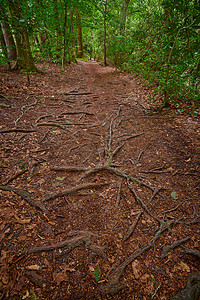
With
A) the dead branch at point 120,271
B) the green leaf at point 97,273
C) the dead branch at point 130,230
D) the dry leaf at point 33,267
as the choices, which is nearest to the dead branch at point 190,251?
the dead branch at point 120,271

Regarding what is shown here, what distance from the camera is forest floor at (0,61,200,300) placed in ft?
5.34

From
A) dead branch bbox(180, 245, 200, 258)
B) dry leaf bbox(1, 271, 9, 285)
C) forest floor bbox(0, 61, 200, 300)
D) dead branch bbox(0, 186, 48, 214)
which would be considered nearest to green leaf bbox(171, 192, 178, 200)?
forest floor bbox(0, 61, 200, 300)

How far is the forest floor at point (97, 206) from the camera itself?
5.34 ft

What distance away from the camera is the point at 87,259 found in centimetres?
179

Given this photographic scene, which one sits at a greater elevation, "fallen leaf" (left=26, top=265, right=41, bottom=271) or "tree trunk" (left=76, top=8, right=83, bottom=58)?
"tree trunk" (left=76, top=8, right=83, bottom=58)

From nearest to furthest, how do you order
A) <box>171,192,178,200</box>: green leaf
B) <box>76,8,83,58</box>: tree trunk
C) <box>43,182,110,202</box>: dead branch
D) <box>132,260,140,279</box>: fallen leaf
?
1. <box>132,260,140,279</box>: fallen leaf
2. <box>43,182,110,202</box>: dead branch
3. <box>171,192,178,200</box>: green leaf
4. <box>76,8,83,58</box>: tree trunk

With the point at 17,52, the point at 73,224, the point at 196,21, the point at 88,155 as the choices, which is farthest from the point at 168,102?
the point at 17,52

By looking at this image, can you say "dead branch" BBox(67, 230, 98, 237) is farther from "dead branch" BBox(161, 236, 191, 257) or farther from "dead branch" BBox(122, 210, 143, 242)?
"dead branch" BBox(161, 236, 191, 257)

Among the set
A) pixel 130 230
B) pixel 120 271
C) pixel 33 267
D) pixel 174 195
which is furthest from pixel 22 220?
pixel 174 195

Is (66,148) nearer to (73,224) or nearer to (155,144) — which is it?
(73,224)

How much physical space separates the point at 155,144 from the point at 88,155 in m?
1.91

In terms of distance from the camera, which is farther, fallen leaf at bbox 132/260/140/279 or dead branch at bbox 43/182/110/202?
dead branch at bbox 43/182/110/202

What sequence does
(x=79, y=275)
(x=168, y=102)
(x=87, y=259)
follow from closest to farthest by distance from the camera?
(x=79, y=275) < (x=87, y=259) < (x=168, y=102)

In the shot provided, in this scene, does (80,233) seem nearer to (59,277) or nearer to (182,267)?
(59,277)
